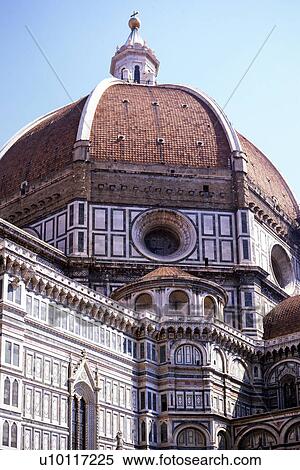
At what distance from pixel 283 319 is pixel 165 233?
24.9ft

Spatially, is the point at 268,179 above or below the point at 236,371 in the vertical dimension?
above

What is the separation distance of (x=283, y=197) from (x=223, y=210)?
297 inches

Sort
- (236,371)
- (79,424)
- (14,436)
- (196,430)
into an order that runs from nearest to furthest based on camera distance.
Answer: (14,436) → (79,424) → (196,430) → (236,371)

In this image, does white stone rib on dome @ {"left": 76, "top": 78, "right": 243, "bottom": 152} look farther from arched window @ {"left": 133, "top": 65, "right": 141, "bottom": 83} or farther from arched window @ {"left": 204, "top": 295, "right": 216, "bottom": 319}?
arched window @ {"left": 204, "top": 295, "right": 216, "bottom": 319}

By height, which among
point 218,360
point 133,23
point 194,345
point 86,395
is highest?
point 133,23

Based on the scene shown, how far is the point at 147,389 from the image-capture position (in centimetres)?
3378

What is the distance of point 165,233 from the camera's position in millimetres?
42938

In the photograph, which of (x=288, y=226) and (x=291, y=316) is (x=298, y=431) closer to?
(x=291, y=316)

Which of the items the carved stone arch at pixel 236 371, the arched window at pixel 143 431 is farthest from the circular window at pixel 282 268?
the arched window at pixel 143 431

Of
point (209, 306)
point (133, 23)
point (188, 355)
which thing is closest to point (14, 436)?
point (188, 355)

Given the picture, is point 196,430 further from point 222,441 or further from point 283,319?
point 283,319

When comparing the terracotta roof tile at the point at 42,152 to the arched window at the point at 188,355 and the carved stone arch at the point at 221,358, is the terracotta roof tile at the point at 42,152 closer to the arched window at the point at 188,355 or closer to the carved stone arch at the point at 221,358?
the arched window at the point at 188,355

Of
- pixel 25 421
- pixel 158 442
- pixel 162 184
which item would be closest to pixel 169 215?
pixel 162 184

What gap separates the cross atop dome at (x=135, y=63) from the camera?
58.8 metres
